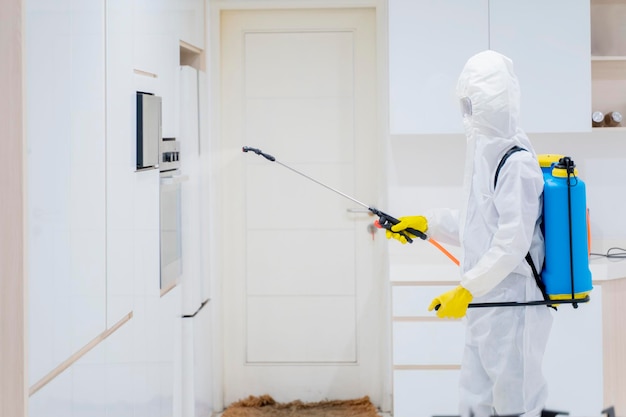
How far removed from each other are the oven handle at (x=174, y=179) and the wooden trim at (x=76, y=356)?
63 centimetres

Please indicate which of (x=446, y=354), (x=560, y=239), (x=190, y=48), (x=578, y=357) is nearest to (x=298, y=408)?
(x=446, y=354)

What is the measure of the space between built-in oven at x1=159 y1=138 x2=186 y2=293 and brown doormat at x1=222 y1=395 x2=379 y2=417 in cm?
102

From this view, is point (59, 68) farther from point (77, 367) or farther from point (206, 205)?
point (206, 205)

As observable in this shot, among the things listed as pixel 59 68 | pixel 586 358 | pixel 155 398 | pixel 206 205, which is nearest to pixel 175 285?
pixel 155 398

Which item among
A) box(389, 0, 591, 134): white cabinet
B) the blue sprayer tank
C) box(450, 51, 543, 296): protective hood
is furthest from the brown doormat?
the blue sprayer tank

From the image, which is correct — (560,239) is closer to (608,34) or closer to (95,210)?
(95,210)

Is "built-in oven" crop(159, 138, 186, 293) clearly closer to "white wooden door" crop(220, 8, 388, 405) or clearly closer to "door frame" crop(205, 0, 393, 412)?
"door frame" crop(205, 0, 393, 412)

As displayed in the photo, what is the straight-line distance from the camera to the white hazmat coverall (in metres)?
2.46

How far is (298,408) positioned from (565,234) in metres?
2.12

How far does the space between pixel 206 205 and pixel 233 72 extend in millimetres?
719

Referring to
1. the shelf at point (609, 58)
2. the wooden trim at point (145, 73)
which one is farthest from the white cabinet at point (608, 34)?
the wooden trim at point (145, 73)

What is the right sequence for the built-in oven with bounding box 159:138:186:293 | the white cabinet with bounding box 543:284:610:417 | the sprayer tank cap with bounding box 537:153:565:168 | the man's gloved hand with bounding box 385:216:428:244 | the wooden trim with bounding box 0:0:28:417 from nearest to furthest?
the wooden trim with bounding box 0:0:28:417
the sprayer tank cap with bounding box 537:153:565:168
the man's gloved hand with bounding box 385:216:428:244
the built-in oven with bounding box 159:138:186:293
the white cabinet with bounding box 543:284:610:417

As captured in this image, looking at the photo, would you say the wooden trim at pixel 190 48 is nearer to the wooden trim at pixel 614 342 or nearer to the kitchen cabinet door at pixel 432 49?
the kitchen cabinet door at pixel 432 49

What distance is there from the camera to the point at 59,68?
2037mm
